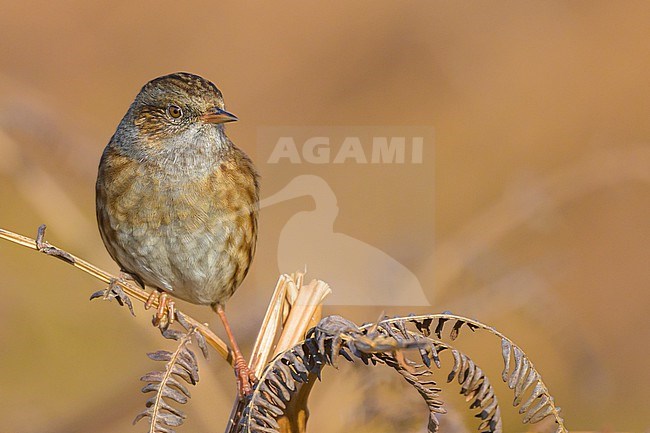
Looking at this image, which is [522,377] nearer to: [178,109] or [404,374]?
[404,374]

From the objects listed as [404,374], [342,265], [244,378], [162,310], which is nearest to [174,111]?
[162,310]

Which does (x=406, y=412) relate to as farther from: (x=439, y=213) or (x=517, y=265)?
(x=439, y=213)

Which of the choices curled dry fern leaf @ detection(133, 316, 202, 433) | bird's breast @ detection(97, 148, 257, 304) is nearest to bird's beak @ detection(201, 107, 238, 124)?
bird's breast @ detection(97, 148, 257, 304)

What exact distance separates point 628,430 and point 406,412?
1892mm

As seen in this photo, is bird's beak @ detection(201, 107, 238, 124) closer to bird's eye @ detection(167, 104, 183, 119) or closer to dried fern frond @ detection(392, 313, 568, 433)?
bird's eye @ detection(167, 104, 183, 119)

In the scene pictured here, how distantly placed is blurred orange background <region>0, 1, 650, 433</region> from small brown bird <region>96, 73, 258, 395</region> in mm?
155

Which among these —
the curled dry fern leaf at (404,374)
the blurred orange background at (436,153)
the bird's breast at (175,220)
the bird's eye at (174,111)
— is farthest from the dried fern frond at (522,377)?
the bird's eye at (174,111)

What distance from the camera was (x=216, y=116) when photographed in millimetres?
2727

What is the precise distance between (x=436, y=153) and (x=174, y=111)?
2398 millimetres

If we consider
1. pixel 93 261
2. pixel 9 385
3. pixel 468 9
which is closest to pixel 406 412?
pixel 93 261

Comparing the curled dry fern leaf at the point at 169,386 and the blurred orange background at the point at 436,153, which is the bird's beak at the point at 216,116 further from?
the curled dry fern leaf at the point at 169,386

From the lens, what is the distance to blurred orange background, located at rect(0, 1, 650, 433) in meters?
3.09

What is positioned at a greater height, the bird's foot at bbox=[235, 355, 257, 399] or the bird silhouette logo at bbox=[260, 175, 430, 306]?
the bird silhouette logo at bbox=[260, 175, 430, 306]

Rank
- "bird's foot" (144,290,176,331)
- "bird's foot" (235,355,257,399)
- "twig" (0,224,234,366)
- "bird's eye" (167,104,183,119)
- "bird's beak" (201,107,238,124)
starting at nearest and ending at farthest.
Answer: "twig" (0,224,234,366) < "bird's foot" (235,355,257,399) < "bird's foot" (144,290,176,331) < "bird's beak" (201,107,238,124) < "bird's eye" (167,104,183,119)
